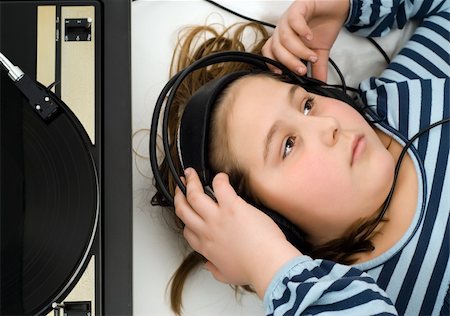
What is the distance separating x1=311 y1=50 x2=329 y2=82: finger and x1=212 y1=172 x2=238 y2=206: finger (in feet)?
0.89

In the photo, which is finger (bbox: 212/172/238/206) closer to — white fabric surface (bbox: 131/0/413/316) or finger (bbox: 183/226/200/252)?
finger (bbox: 183/226/200/252)

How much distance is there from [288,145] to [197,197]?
135 mm

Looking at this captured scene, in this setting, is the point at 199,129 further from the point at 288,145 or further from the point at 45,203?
the point at 45,203

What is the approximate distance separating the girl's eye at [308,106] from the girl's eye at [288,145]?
5 centimetres

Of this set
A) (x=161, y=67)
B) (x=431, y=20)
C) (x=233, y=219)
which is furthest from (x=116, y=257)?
(x=431, y=20)

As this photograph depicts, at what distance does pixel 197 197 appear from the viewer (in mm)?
846

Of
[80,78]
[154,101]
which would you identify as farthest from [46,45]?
[154,101]

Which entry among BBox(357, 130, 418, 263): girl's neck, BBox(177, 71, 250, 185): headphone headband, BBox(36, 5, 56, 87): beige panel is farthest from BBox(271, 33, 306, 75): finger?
BBox(36, 5, 56, 87): beige panel

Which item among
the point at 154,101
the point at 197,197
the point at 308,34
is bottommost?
the point at 197,197

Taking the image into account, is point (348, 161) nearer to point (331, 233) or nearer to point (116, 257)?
point (331, 233)

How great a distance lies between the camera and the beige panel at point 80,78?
2.59 feet

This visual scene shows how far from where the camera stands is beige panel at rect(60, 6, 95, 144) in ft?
2.59

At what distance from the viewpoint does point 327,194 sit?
2.83ft

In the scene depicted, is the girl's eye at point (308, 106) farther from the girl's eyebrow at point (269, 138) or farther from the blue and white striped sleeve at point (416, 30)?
the blue and white striped sleeve at point (416, 30)
